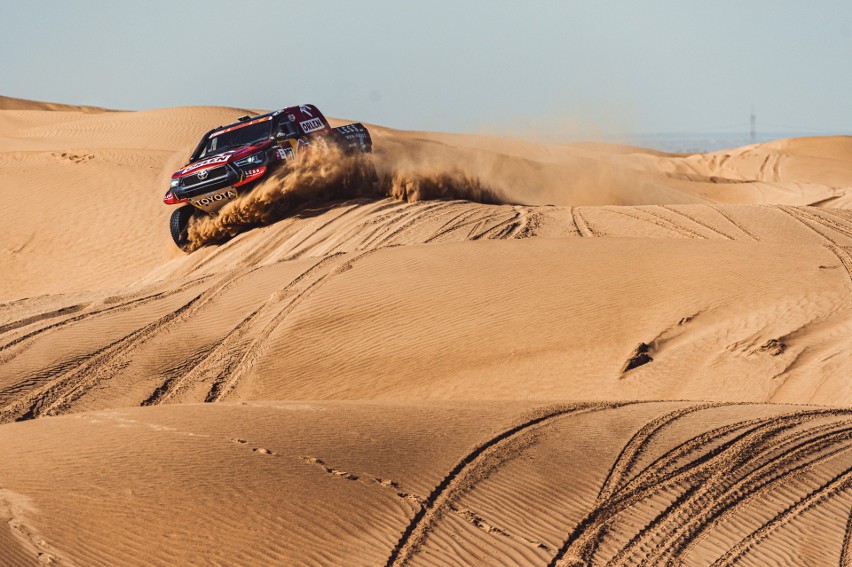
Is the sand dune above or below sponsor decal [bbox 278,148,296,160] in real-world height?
below

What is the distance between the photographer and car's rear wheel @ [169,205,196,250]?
54.9 feet

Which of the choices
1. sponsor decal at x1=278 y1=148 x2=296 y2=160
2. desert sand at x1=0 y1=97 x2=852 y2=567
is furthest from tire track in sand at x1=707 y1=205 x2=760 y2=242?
sponsor decal at x1=278 y1=148 x2=296 y2=160

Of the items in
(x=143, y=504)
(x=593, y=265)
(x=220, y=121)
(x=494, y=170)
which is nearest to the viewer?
(x=143, y=504)

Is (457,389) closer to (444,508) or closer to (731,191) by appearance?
(444,508)

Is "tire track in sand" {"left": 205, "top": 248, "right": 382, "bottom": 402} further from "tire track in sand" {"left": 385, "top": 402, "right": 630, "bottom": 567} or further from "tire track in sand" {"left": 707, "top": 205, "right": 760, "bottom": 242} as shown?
"tire track in sand" {"left": 707, "top": 205, "right": 760, "bottom": 242}

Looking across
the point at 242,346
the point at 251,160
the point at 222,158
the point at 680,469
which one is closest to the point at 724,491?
the point at 680,469

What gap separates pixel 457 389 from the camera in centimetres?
983

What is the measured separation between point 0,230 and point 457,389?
59.7ft

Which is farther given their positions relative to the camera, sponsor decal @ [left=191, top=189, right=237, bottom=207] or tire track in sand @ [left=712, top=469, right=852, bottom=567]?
sponsor decal @ [left=191, top=189, right=237, bottom=207]

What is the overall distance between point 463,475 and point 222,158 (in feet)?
34.2

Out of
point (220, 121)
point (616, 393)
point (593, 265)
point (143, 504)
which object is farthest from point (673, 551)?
point (220, 121)

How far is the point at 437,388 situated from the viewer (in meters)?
9.89

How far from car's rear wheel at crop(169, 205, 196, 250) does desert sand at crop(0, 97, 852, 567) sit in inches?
12.0

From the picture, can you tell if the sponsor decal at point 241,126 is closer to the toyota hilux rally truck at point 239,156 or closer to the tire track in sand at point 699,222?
the toyota hilux rally truck at point 239,156
